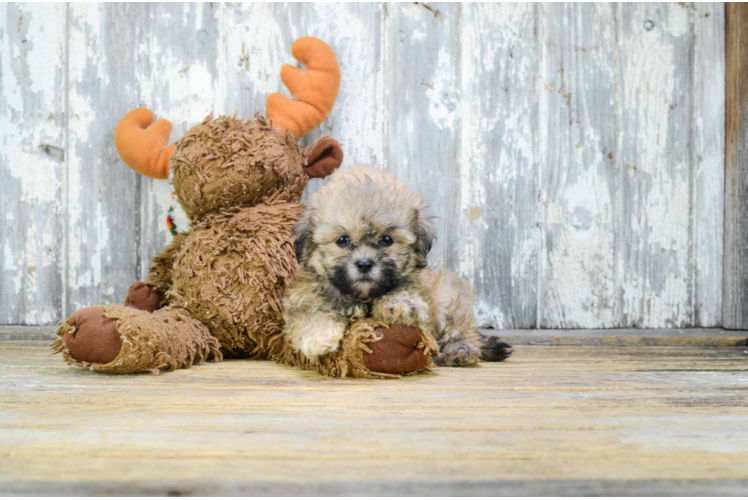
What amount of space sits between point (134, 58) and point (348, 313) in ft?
5.72

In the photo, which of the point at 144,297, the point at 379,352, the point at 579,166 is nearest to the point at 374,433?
the point at 379,352

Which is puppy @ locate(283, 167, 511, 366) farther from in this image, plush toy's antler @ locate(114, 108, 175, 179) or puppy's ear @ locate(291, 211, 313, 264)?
plush toy's antler @ locate(114, 108, 175, 179)

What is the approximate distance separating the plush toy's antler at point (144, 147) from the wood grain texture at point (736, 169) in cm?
264

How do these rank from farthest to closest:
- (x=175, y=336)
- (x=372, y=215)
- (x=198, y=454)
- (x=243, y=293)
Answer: (x=243, y=293) < (x=175, y=336) < (x=372, y=215) < (x=198, y=454)

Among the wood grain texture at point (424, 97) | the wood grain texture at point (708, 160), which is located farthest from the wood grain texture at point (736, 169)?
the wood grain texture at point (424, 97)

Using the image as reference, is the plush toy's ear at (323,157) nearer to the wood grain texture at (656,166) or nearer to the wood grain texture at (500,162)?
the wood grain texture at (500,162)

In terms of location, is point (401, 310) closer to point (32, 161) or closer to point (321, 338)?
point (321, 338)

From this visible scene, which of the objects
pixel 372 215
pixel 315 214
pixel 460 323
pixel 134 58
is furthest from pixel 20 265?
pixel 460 323

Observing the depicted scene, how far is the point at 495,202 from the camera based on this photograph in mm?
2844

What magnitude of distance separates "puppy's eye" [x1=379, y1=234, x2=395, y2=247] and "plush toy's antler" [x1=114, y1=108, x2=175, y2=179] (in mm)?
1130

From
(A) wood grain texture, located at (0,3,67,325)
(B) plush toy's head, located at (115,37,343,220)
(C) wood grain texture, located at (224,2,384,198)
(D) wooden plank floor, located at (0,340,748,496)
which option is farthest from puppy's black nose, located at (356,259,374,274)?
(A) wood grain texture, located at (0,3,67,325)

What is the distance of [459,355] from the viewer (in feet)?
7.06

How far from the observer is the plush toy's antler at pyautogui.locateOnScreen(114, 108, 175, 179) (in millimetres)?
2512

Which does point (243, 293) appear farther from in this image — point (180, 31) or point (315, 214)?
point (180, 31)
